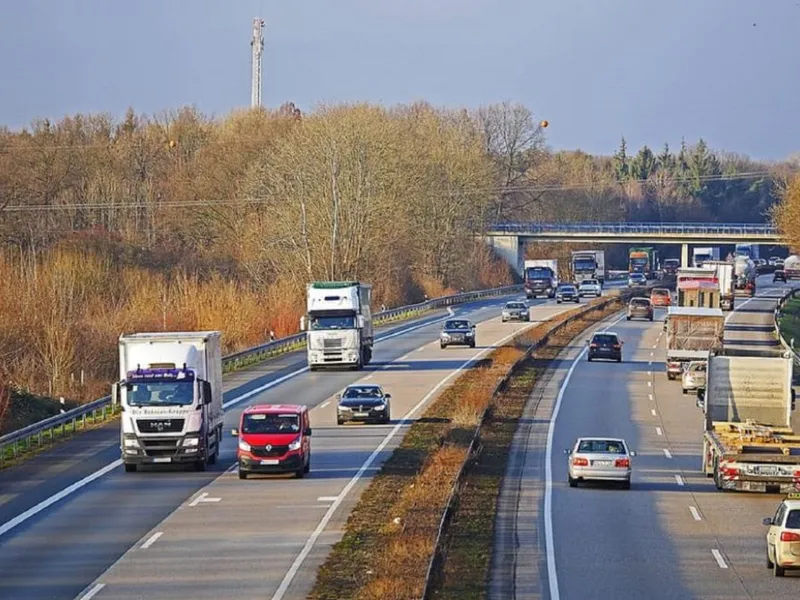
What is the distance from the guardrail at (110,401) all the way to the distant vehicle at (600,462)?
13694mm

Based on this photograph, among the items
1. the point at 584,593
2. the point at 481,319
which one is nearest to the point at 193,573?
the point at 584,593

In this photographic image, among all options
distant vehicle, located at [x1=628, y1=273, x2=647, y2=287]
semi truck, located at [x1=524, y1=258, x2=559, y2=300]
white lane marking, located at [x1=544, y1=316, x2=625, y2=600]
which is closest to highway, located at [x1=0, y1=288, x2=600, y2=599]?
white lane marking, located at [x1=544, y1=316, x2=625, y2=600]

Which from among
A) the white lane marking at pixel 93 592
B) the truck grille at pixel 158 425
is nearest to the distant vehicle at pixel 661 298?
the truck grille at pixel 158 425

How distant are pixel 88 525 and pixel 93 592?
20.9 feet

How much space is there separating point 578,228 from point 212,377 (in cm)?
11763

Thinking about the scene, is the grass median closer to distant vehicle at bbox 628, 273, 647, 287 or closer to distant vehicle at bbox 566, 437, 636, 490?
distant vehicle at bbox 566, 437, 636, 490

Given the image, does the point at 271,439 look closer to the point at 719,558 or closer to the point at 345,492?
the point at 345,492

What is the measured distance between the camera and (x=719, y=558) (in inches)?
982

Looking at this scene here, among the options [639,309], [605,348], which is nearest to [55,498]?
[605,348]

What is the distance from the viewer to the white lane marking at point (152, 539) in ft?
83.1

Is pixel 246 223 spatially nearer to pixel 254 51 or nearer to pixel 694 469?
pixel 254 51

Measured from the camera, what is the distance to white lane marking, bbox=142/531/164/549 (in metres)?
25.3

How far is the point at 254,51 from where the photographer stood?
154125 millimetres

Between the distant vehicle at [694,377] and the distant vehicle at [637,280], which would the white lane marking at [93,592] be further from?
the distant vehicle at [637,280]
